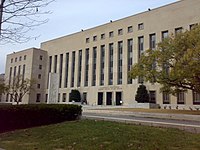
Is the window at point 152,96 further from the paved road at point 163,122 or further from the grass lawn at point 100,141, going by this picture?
the grass lawn at point 100,141

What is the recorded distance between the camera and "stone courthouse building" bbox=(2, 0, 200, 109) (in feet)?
141

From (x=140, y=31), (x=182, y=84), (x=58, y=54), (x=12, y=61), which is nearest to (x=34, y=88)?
(x=58, y=54)

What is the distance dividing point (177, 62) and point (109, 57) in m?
29.2

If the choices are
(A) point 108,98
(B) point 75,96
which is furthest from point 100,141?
(B) point 75,96

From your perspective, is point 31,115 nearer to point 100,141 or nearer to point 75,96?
point 100,141

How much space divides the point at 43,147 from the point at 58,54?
59082 millimetres

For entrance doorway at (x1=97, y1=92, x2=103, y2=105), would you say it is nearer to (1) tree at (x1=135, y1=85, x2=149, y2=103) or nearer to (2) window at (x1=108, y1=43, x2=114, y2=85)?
(2) window at (x1=108, y1=43, x2=114, y2=85)

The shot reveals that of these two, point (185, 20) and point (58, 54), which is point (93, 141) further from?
point (58, 54)

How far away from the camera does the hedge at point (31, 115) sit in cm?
1276

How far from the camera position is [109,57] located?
52.9 m

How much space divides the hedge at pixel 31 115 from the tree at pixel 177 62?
1255 centimetres

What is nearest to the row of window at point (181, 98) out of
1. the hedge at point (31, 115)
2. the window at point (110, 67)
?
the window at point (110, 67)

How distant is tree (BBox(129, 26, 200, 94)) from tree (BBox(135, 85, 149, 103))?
1381 cm

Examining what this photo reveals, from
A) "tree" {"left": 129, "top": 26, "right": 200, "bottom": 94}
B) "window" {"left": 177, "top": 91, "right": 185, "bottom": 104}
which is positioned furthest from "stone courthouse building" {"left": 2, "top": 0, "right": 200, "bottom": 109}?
"tree" {"left": 129, "top": 26, "right": 200, "bottom": 94}
